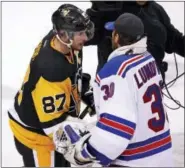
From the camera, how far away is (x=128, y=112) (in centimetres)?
A: 177

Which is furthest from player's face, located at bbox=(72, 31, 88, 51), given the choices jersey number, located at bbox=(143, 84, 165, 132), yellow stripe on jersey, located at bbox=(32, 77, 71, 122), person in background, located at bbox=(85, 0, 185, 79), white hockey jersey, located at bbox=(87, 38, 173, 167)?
person in background, located at bbox=(85, 0, 185, 79)

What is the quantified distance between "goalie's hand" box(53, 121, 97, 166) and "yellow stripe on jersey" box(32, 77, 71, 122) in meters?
0.07

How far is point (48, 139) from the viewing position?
2289mm

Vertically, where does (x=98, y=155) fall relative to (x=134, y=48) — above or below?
below

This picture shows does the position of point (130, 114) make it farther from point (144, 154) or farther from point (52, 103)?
point (52, 103)

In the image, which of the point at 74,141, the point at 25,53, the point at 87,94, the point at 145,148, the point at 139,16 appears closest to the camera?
the point at 145,148

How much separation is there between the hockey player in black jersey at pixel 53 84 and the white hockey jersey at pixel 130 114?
231 mm

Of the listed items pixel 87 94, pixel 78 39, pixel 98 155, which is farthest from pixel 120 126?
pixel 87 94

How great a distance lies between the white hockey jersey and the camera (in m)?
1.78

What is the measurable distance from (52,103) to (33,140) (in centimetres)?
33

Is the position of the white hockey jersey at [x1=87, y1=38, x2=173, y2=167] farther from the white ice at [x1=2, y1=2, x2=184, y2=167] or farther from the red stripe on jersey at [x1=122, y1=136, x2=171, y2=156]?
the white ice at [x1=2, y1=2, x2=184, y2=167]

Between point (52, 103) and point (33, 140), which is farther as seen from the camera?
point (33, 140)

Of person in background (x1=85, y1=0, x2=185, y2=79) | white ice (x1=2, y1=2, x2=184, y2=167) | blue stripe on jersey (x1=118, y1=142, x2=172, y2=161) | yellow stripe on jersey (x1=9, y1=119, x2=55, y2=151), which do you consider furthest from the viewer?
white ice (x1=2, y1=2, x2=184, y2=167)

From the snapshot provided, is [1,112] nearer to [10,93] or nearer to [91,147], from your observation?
[10,93]
